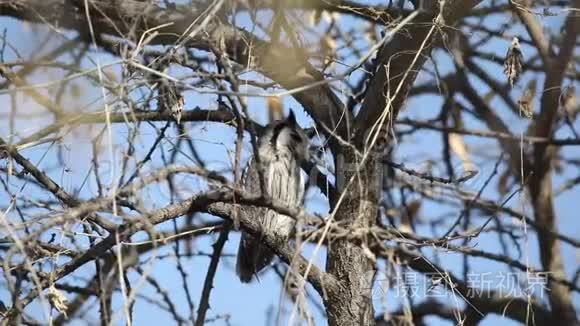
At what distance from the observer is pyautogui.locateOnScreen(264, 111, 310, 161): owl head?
13.8 feet

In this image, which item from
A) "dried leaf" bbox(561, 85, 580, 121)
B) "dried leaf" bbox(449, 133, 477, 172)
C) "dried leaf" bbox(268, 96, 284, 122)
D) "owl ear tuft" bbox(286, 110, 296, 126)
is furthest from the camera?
"dried leaf" bbox(449, 133, 477, 172)

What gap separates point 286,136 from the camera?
4.24m

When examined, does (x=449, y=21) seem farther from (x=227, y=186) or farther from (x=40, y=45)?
(x=40, y=45)

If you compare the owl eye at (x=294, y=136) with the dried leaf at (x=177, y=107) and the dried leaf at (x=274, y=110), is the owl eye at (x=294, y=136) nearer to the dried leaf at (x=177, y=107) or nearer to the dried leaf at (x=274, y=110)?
the dried leaf at (x=274, y=110)

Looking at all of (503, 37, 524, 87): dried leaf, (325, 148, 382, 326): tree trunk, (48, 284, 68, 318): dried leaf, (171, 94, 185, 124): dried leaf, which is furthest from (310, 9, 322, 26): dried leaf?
(48, 284, 68, 318): dried leaf

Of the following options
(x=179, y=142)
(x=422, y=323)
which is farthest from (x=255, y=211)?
(x=422, y=323)


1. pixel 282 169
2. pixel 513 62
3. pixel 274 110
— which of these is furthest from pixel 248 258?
pixel 513 62

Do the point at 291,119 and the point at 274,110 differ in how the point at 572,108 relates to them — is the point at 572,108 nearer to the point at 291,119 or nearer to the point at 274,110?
the point at 274,110

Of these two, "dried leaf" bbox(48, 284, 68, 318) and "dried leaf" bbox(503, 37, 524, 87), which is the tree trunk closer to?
"dried leaf" bbox(503, 37, 524, 87)

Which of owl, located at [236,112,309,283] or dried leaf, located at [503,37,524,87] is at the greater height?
dried leaf, located at [503,37,524,87]

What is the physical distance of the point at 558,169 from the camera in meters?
5.68

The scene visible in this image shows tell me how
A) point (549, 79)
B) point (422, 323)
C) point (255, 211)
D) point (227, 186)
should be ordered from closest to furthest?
point (227, 186)
point (255, 211)
point (549, 79)
point (422, 323)

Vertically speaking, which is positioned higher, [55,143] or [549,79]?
[549,79]

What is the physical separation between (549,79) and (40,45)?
2.53 metres
